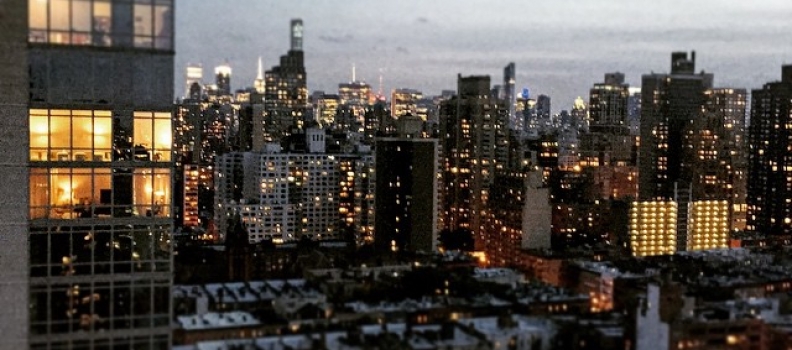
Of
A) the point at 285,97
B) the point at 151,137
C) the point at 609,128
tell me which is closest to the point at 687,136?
the point at 609,128

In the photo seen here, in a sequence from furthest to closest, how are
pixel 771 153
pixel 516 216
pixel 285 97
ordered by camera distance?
pixel 771 153
pixel 285 97
pixel 516 216

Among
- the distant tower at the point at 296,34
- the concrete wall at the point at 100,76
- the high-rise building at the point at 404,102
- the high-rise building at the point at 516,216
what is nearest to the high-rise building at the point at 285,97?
the distant tower at the point at 296,34

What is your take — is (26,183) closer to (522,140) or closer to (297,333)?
(297,333)

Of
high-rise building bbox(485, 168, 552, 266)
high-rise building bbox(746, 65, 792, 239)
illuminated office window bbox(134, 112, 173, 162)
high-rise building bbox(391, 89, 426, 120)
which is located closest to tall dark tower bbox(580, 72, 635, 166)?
high-rise building bbox(746, 65, 792, 239)

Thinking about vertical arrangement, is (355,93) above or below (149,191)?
above

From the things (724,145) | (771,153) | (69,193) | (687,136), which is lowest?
(69,193)

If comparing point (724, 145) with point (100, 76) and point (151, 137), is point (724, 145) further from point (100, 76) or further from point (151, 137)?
point (100, 76)
